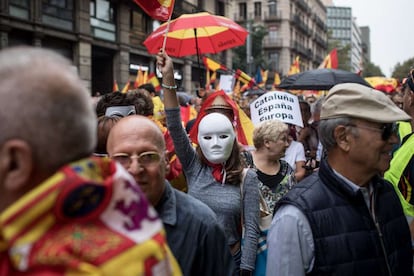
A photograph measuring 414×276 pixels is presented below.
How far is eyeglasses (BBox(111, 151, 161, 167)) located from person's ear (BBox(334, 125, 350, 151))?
0.82m

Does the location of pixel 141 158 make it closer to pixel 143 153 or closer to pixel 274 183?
pixel 143 153

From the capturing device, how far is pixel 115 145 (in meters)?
1.90

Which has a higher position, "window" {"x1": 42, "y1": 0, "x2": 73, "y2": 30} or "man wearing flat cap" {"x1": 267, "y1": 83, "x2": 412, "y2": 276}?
"window" {"x1": 42, "y1": 0, "x2": 73, "y2": 30}

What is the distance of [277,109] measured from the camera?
5391 millimetres

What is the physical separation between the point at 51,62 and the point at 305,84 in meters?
6.79

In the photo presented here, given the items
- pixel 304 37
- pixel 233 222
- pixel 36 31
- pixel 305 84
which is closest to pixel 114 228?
pixel 233 222

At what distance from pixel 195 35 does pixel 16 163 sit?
5.02 meters

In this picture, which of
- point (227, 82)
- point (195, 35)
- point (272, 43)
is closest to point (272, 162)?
point (195, 35)

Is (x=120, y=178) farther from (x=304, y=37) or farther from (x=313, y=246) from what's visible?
(x=304, y=37)

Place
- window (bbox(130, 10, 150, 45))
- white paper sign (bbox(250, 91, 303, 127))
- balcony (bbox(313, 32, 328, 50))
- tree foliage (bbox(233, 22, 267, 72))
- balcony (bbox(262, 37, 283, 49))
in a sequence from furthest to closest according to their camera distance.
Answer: balcony (bbox(313, 32, 328, 50)) → balcony (bbox(262, 37, 283, 49)) → tree foliage (bbox(233, 22, 267, 72)) → window (bbox(130, 10, 150, 45)) → white paper sign (bbox(250, 91, 303, 127))

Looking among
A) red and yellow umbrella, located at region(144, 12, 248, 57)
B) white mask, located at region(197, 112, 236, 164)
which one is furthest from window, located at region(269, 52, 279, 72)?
white mask, located at region(197, 112, 236, 164)

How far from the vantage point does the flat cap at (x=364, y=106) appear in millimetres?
2107

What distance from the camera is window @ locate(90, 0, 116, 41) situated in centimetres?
2114

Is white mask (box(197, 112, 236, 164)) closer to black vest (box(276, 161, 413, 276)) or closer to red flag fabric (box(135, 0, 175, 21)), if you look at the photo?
black vest (box(276, 161, 413, 276))
